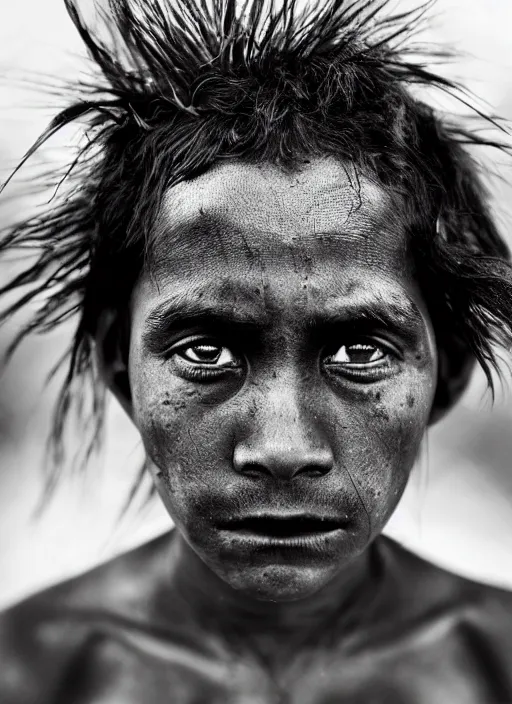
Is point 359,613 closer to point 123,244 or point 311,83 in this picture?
point 123,244

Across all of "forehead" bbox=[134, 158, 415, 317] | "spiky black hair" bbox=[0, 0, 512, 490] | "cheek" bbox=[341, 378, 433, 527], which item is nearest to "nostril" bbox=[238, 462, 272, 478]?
"cheek" bbox=[341, 378, 433, 527]

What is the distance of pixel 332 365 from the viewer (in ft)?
5.19

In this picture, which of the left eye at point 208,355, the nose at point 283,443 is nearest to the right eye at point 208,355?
the left eye at point 208,355

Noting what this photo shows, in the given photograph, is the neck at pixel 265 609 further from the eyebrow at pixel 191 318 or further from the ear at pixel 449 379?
the eyebrow at pixel 191 318

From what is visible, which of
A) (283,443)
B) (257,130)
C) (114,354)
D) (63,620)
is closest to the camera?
(283,443)

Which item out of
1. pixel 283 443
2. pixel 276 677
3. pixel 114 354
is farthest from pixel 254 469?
pixel 276 677

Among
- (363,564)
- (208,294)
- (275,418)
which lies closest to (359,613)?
(363,564)

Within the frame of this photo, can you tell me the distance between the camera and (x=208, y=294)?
156cm

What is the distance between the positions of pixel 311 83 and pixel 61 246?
570 mm

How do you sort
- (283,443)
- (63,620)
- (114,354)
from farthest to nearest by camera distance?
(63,620) → (114,354) → (283,443)

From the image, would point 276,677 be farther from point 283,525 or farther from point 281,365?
point 281,365

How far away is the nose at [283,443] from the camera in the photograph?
4.86 ft

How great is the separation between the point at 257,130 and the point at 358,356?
393mm

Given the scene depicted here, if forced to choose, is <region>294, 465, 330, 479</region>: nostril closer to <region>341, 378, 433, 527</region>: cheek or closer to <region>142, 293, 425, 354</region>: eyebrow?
<region>341, 378, 433, 527</region>: cheek
